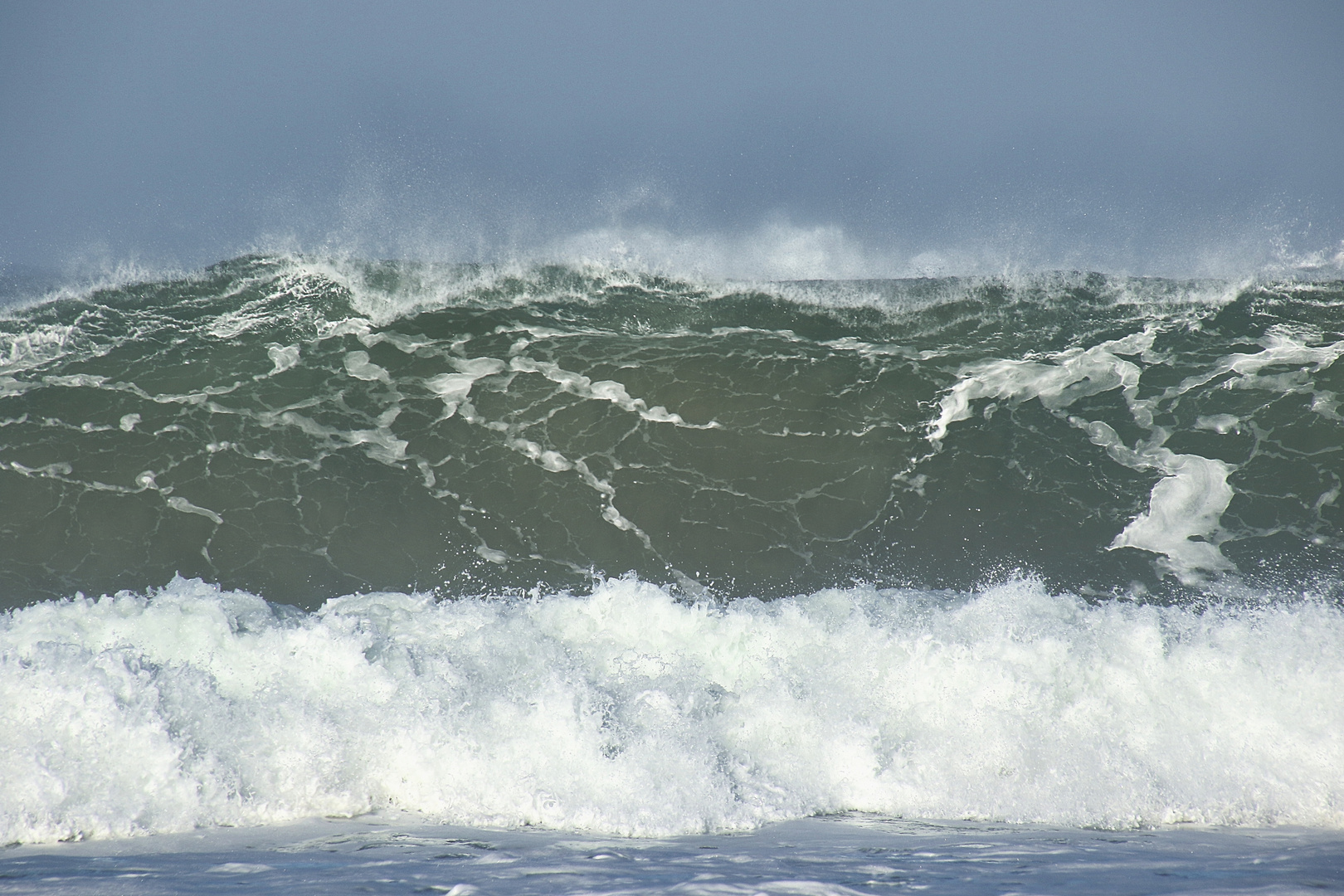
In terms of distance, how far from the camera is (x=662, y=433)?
7.88 meters

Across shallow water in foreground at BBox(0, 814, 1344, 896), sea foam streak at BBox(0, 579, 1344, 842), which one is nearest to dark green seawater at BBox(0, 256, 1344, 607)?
sea foam streak at BBox(0, 579, 1344, 842)

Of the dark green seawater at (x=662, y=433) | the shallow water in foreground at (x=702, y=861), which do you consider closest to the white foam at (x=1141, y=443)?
the dark green seawater at (x=662, y=433)

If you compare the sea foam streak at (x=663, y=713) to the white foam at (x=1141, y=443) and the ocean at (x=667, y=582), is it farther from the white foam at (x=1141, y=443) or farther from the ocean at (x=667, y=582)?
the white foam at (x=1141, y=443)

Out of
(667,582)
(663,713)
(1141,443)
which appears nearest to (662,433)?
(667,582)

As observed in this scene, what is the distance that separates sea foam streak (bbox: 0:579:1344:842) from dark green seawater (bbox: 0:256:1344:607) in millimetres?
1220

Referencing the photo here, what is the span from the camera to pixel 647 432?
25.8 feet

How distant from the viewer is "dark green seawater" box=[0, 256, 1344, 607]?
700cm

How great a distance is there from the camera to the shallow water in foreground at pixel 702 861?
2732 mm

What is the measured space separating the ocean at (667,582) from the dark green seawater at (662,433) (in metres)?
0.05

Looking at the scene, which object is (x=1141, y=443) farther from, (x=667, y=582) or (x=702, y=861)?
(x=702, y=861)

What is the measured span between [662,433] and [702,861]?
517 cm

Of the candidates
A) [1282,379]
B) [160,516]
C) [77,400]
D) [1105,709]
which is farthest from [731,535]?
[77,400]

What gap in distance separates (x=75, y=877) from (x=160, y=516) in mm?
5330

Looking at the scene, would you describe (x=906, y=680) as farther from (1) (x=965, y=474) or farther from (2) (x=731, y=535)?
(1) (x=965, y=474)
